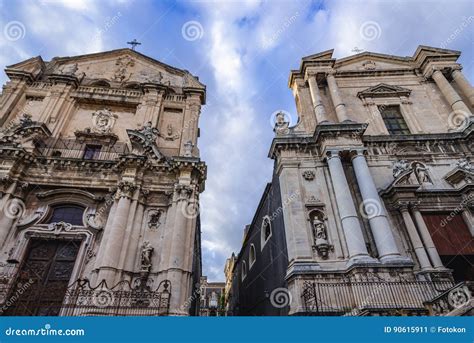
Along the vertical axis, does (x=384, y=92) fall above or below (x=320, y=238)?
above

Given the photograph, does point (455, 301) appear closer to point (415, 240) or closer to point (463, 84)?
point (415, 240)

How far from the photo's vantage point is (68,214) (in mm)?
13047

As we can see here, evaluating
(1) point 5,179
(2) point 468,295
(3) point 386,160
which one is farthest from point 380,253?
Result: (1) point 5,179

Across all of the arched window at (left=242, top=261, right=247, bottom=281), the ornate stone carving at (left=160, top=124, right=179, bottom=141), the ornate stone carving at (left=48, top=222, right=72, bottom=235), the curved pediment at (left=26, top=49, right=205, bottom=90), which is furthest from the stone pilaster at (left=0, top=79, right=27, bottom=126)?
the arched window at (left=242, top=261, right=247, bottom=281)

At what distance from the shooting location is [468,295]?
6.73 metres

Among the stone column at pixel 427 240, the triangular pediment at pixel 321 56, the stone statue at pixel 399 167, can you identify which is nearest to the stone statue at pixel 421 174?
the stone statue at pixel 399 167

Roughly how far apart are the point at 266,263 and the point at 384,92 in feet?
43.6

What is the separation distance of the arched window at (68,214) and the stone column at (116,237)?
6.74 ft

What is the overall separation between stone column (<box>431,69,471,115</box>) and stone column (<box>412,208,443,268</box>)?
825 centimetres

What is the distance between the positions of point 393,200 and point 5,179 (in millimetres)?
17580

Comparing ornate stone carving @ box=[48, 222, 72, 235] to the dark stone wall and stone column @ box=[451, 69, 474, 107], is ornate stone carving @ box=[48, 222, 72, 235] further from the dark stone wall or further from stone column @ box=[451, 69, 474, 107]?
stone column @ box=[451, 69, 474, 107]

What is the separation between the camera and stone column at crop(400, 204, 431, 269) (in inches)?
420

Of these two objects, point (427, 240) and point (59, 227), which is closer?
point (427, 240)

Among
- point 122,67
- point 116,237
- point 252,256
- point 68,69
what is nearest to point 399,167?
point 252,256
